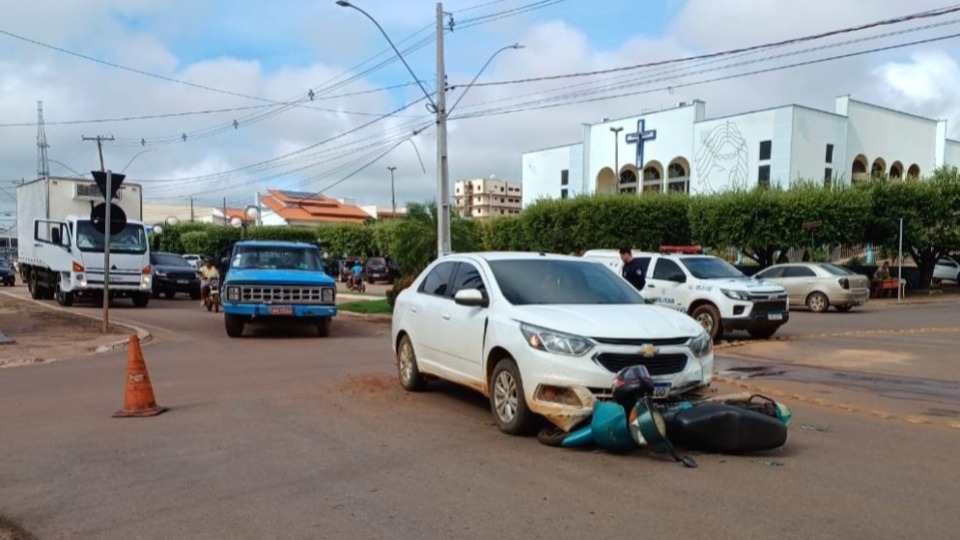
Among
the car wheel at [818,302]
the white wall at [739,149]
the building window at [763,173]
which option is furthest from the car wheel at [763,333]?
the building window at [763,173]

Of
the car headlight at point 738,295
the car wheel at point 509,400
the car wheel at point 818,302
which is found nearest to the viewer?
the car wheel at point 509,400

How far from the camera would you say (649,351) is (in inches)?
250

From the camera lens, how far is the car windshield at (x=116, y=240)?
2277cm

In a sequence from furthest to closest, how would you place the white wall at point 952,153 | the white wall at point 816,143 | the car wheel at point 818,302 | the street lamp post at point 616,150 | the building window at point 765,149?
the white wall at point 952,153 → the street lamp post at point 616,150 → the building window at point 765,149 → the white wall at point 816,143 → the car wheel at point 818,302

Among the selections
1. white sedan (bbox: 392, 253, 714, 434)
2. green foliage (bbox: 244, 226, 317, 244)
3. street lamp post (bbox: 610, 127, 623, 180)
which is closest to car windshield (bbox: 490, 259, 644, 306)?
white sedan (bbox: 392, 253, 714, 434)

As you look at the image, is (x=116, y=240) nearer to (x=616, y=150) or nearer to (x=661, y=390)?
(x=661, y=390)

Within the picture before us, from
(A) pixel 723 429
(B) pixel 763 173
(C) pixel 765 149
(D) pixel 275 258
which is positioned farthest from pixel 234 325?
(C) pixel 765 149

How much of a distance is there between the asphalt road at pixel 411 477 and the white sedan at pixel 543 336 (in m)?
0.43

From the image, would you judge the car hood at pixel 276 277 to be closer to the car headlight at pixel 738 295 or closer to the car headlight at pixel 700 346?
the car headlight at pixel 738 295

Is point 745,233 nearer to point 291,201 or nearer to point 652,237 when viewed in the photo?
point 652,237

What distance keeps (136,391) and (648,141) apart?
6230 cm

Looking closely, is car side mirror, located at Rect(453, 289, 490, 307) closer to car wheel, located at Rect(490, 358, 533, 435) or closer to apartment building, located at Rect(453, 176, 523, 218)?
car wheel, located at Rect(490, 358, 533, 435)

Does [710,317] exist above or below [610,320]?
below

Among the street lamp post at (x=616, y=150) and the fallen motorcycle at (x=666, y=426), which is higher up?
the street lamp post at (x=616, y=150)
